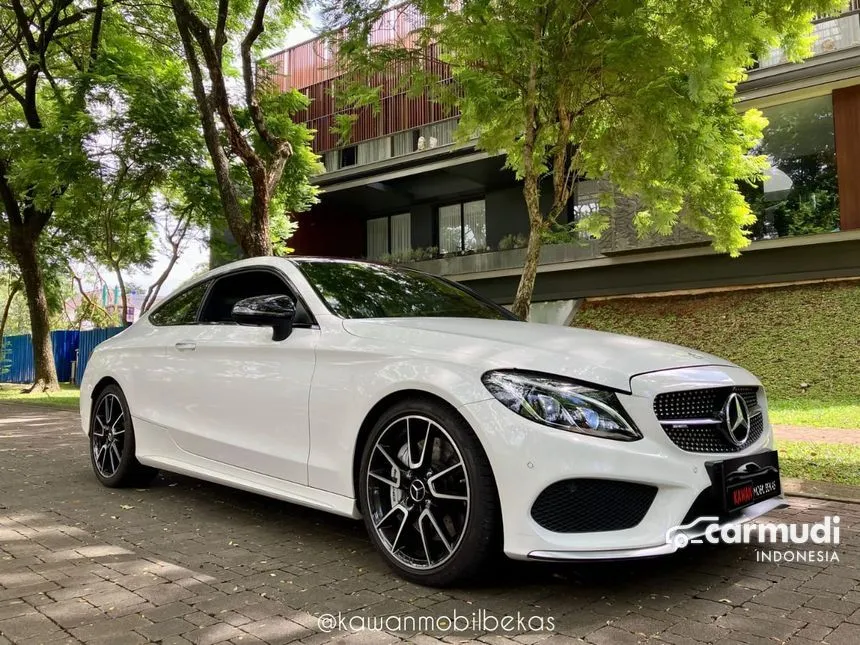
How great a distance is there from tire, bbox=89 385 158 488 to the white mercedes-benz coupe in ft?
2.71

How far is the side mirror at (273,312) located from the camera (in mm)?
3662

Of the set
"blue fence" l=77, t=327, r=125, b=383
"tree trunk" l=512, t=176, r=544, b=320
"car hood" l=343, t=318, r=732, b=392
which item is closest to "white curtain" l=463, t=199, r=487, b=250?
"blue fence" l=77, t=327, r=125, b=383

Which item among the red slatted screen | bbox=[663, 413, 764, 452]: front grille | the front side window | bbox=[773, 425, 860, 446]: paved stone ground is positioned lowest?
bbox=[773, 425, 860, 446]: paved stone ground

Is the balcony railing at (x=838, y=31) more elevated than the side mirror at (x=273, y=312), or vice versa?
the balcony railing at (x=838, y=31)

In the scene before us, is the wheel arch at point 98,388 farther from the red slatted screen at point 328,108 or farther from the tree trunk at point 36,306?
the tree trunk at point 36,306

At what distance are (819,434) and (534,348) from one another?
6564 millimetres

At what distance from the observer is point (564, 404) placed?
2.74m

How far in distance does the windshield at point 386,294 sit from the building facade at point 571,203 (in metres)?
4.42

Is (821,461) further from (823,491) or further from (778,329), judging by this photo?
(778,329)

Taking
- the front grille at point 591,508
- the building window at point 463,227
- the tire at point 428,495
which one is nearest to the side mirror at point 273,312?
the tire at point 428,495

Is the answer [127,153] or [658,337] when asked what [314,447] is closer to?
[127,153]

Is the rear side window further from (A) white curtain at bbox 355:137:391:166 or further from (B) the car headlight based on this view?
(A) white curtain at bbox 355:137:391:166

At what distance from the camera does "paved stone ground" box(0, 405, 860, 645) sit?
255cm

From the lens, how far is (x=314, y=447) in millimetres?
3451
